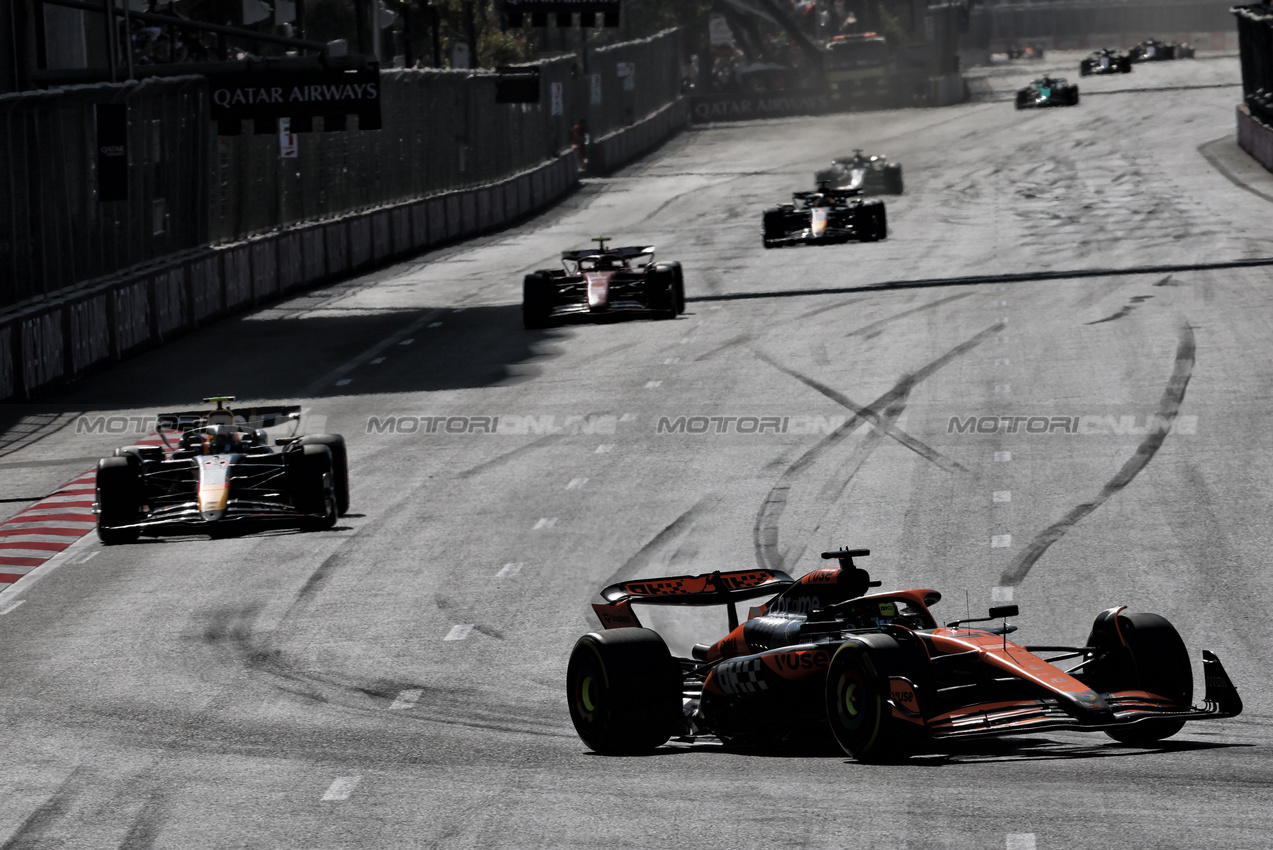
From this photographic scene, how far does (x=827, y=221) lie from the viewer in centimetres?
3784

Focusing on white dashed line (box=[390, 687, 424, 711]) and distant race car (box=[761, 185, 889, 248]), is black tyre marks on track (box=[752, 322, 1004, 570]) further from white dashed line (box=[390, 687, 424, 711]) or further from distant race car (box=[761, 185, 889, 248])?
distant race car (box=[761, 185, 889, 248])

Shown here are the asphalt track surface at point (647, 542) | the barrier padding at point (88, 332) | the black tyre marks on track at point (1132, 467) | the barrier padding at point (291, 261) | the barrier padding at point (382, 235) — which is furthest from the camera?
the barrier padding at point (382, 235)

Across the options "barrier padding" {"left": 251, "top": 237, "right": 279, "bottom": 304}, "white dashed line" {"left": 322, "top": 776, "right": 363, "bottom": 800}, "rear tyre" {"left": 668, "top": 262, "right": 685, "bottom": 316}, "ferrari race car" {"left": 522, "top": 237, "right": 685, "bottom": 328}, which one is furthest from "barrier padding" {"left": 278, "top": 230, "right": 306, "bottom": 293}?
"white dashed line" {"left": 322, "top": 776, "right": 363, "bottom": 800}

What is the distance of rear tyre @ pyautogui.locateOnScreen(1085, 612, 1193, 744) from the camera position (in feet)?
31.3

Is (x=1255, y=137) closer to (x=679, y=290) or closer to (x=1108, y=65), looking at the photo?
(x=679, y=290)

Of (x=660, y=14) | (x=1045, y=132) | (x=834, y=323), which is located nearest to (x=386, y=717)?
(x=834, y=323)

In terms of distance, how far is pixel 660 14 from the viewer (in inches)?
4102

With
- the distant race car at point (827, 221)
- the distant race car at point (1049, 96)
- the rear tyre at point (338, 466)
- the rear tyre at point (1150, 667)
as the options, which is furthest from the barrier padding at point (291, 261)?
the distant race car at point (1049, 96)

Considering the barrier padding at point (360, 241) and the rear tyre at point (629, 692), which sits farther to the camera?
the barrier padding at point (360, 241)

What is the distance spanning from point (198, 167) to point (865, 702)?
26.1m

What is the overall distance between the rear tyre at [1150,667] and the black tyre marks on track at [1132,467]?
15.0 feet

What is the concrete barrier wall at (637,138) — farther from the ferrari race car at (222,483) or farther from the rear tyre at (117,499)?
the rear tyre at (117,499)

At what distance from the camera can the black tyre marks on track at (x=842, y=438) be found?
1597 cm

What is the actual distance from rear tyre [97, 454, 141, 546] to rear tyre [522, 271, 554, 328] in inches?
522
